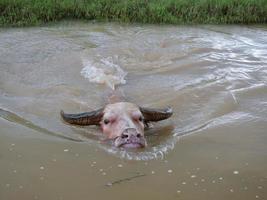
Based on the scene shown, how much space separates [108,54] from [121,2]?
3134mm

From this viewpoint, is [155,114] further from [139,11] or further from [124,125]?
[139,11]

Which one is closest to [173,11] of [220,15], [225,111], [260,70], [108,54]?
[220,15]

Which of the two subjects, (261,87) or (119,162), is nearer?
(119,162)

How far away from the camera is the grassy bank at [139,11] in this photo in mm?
10766

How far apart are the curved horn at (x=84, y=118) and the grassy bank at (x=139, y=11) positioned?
557 cm

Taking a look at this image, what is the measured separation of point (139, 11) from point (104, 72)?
388cm

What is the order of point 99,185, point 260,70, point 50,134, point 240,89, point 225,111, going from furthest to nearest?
point 260,70
point 240,89
point 225,111
point 50,134
point 99,185

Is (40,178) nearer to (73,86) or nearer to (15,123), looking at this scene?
(15,123)

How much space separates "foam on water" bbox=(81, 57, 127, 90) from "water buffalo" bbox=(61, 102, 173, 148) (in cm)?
152

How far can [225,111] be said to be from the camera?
6133 mm

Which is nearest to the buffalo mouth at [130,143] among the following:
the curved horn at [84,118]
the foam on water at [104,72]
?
the curved horn at [84,118]

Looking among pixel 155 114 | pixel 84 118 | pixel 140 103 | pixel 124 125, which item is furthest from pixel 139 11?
pixel 124 125

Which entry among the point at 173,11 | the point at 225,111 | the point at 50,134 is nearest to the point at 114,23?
the point at 173,11

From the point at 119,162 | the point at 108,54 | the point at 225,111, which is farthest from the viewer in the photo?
the point at 108,54
